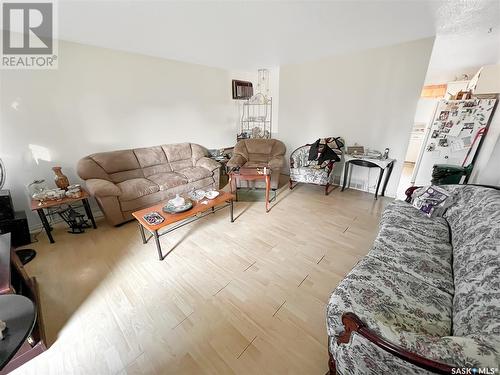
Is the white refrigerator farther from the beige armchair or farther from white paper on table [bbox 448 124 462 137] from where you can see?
the beige armchair

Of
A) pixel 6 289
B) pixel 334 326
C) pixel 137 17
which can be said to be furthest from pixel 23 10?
pixel 334 326

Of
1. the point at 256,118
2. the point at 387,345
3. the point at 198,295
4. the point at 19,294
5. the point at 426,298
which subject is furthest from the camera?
the point at 256,118

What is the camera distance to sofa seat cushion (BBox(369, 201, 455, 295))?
1245 millimetres

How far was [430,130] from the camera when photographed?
11.3 feet

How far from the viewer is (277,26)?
2.25 m

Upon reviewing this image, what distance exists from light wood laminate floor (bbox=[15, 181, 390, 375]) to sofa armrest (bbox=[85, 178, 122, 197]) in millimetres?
491

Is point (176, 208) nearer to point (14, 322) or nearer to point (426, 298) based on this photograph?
point (14, 322)

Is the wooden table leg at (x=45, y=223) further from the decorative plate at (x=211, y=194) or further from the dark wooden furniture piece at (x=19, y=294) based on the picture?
the decorative plate at (x=211, y=194)

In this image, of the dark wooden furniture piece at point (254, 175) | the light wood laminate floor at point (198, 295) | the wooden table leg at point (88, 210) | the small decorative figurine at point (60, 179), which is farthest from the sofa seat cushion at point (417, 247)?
the small decorative figurine at point (60, 179)

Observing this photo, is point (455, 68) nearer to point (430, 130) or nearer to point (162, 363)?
point (430, 130)

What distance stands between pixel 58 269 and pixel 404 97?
4810 millimetres

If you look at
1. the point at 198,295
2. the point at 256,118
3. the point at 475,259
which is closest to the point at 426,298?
the point at 475,259

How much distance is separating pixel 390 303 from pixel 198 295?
132 centimetres

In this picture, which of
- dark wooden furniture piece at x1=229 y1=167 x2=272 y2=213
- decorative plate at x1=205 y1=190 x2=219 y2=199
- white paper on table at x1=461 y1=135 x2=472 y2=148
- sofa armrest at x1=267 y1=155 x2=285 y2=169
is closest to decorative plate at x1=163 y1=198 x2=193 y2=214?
decorative plate at x1=205 y1=190 x2=219 y2=199
